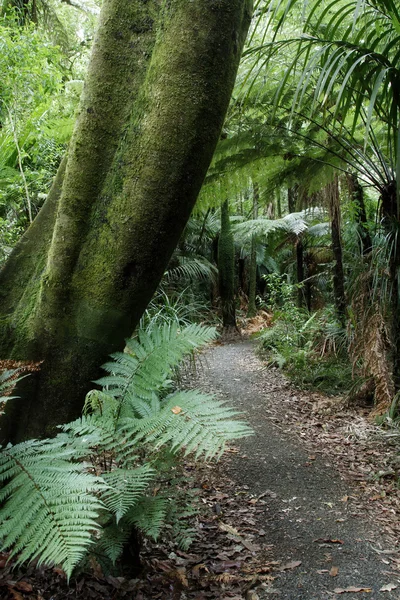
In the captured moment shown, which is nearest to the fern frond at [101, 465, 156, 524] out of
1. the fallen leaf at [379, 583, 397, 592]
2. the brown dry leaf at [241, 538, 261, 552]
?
the brown dry leaf at [241, 538, 261, 552]

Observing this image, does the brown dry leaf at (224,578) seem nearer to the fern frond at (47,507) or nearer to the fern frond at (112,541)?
the fern frond at (112,541)

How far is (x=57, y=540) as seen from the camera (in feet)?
3.89

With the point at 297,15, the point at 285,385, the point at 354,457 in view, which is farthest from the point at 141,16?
the point at 285,385

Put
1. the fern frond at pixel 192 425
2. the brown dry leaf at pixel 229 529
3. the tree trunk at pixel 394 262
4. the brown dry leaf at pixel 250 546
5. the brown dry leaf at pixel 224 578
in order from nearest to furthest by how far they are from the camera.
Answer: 1. the fern frond at pixel 192 425
2. the brown dry leaf at pixel 224 578
3. the brown dry leaf at pixel 250 546
4. the brown dry leaf at pixel 229 529
5. the tree trunk at pixel 394 262

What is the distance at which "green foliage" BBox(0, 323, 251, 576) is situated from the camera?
1.23 meters

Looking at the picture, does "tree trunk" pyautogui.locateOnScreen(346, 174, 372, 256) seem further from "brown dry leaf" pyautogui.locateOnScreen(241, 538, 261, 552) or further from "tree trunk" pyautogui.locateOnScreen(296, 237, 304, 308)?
"brown dry leaf" pyautogui.locateOnScreen(241, 538, 261, 552)

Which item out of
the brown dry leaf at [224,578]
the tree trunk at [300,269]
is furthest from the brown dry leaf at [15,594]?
the tree trunk at [300,269]

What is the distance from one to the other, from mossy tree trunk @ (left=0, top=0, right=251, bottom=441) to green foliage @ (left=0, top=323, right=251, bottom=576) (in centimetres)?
18

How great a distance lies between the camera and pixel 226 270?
33.4 feet

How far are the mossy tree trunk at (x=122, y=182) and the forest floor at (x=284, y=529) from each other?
2.47 ft

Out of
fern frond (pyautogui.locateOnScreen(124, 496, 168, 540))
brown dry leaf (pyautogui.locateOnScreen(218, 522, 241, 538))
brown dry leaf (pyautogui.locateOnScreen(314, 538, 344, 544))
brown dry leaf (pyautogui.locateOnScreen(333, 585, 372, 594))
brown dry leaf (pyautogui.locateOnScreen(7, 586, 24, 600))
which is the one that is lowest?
brown dry leaf (pyautogui.locateOnScreen(314, 538, 344, 544))

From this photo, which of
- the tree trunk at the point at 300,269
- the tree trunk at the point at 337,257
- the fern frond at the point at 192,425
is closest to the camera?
the fern frond at the point at 192,425

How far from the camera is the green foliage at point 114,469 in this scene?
48.6 inches

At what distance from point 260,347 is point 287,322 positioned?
96cm
